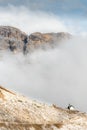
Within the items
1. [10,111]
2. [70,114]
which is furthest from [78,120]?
[10,111]

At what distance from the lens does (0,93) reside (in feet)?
340

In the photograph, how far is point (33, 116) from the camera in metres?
98.6

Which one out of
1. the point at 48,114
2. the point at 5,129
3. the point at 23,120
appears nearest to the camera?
the point at 5,129

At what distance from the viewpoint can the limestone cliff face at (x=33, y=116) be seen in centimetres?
9175

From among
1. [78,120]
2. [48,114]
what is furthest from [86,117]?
[48,114]

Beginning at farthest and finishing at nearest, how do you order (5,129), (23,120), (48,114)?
(48,114), (23,120), (5,129)

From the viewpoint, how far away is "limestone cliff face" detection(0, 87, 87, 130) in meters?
91.8

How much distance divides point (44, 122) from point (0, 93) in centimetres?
1545

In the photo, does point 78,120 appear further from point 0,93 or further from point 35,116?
point 0,93

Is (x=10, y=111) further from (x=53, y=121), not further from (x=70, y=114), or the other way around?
(x=70, y=114)

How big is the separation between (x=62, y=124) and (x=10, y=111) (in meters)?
14.5

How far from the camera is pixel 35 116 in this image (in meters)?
98.9

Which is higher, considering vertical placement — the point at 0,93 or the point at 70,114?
the point at 0,93

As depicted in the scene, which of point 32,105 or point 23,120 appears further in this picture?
point 32,105
